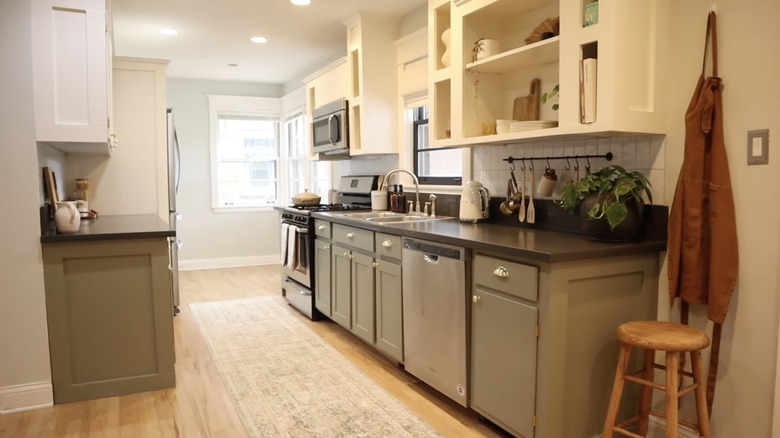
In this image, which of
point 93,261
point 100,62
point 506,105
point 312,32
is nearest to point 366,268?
point 506,105

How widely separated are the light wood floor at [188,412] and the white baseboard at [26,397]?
0.05 meters

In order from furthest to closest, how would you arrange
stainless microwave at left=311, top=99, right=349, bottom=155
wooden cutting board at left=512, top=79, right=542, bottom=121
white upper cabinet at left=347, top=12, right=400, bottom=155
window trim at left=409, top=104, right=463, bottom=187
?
stainless microwave at left=311, top=99, right=349, bottom=155 < white upper cabinet at left=347, top=12, right=400, bottom=155 < window trim at left=409, top=104, right=463, bottom=187 < wooden cutting board at left=512, top=79, right=542, bottom=121

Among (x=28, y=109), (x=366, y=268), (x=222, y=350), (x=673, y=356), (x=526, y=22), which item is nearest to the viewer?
(x=673, y=356)

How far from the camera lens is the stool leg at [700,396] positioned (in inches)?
77.3

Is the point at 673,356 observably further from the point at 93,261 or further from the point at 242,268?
the point at 242,268

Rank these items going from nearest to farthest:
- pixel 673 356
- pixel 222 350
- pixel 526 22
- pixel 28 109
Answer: pixel 673 356 < pixel 28 109 < pixel 526 22 < pixel 222 350

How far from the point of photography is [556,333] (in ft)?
6.67

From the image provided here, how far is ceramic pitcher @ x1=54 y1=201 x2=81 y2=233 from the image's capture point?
276 centimetres

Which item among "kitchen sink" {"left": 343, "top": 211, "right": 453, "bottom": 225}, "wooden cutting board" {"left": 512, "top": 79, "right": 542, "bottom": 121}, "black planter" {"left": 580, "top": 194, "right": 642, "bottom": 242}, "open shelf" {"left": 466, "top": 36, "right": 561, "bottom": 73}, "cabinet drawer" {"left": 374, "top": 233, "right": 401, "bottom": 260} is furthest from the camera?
"kitchen sink" {"left": 343, "top": 211, "right": 453, "bottom": 225}

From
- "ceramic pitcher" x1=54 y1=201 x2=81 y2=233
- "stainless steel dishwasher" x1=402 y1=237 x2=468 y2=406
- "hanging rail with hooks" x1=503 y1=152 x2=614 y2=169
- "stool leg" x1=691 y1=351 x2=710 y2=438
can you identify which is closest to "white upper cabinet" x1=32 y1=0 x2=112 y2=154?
"ceramic pitcher" x1=54 y1=201 x2=81 y2=233

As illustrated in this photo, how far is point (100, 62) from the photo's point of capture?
2.75 m

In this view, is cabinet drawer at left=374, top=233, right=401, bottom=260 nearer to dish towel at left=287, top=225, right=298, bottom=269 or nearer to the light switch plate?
dish towel at left=287, top=225, right=298, bottom=269

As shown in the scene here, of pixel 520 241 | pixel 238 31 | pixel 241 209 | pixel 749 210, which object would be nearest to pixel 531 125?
pixel 520 241

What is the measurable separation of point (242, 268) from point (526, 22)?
5.13m
